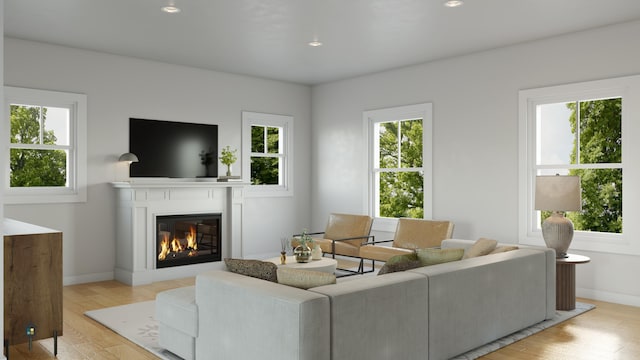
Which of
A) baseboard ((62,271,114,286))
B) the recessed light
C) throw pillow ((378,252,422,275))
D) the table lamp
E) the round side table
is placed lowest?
baseboard ((62,271,114,286))

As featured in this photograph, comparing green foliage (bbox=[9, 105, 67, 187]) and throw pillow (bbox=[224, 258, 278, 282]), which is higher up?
green foliage (bbox=[9, 105, 67, 187])

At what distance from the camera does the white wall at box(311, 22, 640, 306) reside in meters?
5.45

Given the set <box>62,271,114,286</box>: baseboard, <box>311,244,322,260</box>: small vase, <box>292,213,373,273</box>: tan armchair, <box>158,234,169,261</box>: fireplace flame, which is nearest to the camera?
<box>311,244,322,260</box>: small vase

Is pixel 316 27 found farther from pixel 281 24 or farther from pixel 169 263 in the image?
pixel 169 263

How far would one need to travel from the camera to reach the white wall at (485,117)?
545 centimetres

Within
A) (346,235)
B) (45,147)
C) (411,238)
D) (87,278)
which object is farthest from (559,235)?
(45,147)

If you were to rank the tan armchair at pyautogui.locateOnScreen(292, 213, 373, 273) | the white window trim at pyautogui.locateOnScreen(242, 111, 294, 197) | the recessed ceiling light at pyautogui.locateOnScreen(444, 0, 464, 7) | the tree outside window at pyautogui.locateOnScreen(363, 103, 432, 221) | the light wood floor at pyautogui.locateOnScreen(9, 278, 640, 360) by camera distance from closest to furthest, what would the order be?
the light wood floor at pyautogui.locateOnScreen(9, 278, 640, 360)
the recessed ceiling light at pyautogui.locateOnScreen(444, 0, 464, 7)
the tan armchair at pyautogui.locateOnScreen(292, 213, 373, 273)
the tree outside window at pyautogui.locateOnScreen(363, 103, 432, 221)
the white window trim at pyautogui.locateOnScreen(242, 111, 294, 197)

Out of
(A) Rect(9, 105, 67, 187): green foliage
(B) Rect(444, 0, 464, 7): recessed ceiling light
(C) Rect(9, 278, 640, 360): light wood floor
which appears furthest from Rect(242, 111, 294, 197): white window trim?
(B) Rect(444, 0, 464, 7): recessed ceiling light

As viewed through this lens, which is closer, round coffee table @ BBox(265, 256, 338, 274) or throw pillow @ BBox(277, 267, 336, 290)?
throw pillow @ BBox(277, 267, 336, 290)

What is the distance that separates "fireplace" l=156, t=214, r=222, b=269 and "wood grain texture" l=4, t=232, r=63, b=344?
8.92 feet

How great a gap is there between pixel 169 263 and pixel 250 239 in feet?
5.07

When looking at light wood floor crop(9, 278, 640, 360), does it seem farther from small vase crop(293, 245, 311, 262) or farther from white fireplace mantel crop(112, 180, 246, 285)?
small vase crop(293, 245, 311, 262)

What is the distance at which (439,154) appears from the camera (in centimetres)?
698

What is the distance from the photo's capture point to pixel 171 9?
4840 mm
